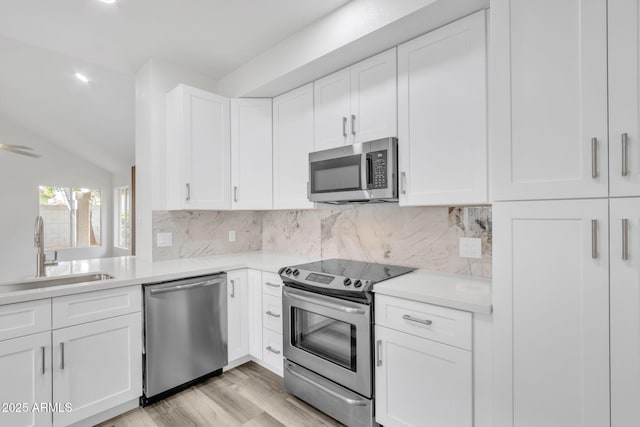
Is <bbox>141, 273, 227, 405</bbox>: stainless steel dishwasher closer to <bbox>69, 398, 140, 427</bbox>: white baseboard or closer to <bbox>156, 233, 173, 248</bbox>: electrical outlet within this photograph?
<bbox>69, 398, 140, 427</bbox>: white baseboard

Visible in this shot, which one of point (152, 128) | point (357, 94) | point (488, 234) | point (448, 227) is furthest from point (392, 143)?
point (152, 128)

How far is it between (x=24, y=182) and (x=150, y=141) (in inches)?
213

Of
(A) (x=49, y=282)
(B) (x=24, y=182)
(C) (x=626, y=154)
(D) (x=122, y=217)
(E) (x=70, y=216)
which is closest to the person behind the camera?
(C) (x=626, y=154)

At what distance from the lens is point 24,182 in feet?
19.4

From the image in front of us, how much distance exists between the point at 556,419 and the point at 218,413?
183 centimetres

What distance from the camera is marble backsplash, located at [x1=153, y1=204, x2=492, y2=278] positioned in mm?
1949

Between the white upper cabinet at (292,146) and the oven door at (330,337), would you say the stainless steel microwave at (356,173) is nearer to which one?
the white upper cabinet at (292,146)

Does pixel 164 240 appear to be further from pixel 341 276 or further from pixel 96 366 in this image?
pixel 341 276

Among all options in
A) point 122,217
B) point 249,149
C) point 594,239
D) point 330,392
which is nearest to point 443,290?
point 594,239

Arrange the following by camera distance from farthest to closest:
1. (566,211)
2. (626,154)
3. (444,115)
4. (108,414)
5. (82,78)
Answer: (82,78) < (108,414) < (444,115) < (566,211) < (626,154)

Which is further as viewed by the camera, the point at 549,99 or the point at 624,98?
the point at 549,99

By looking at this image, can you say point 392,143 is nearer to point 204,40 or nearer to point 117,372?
point 204,40

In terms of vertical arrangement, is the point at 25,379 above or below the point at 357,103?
below

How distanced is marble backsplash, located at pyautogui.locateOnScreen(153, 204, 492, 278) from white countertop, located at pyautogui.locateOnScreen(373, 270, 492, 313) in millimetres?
176
